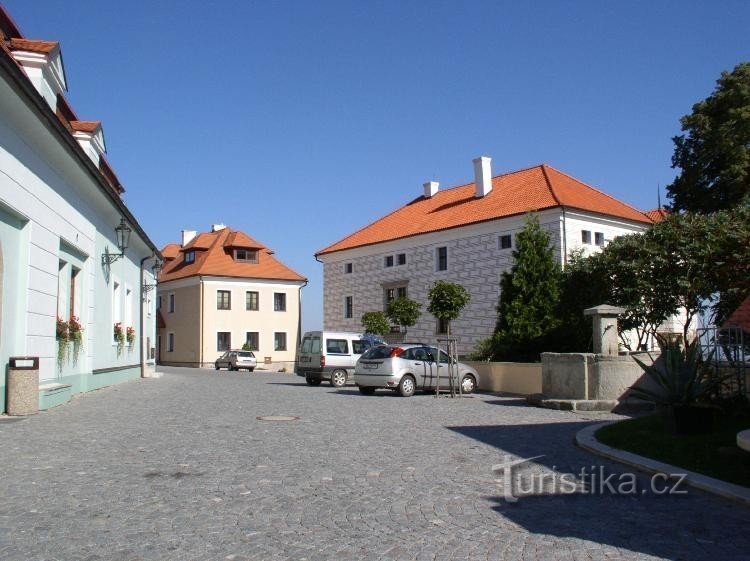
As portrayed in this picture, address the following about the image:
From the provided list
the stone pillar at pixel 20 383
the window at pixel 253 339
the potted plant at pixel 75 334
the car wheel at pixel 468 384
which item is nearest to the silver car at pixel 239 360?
the window at pixel 253 339

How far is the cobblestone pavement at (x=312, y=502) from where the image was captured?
5.54 m

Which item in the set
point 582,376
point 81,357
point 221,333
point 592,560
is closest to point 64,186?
point 81,357

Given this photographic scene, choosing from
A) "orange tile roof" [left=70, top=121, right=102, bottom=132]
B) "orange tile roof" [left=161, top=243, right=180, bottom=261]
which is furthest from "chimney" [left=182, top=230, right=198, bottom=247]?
"orange tile roof" [left=70, top=121, right=102, bottom=132]

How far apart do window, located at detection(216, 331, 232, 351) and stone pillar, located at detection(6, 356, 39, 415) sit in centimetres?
4428

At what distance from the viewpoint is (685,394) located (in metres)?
10.8

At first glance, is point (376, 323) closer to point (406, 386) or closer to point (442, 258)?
point (442, 258)

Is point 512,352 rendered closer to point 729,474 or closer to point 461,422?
point 461,422

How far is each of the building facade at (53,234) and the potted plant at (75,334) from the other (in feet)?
0.09

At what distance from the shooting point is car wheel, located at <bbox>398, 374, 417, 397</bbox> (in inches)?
872

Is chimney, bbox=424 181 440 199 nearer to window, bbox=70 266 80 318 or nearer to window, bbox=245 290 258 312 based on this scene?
window, bbox=245 290 258 312

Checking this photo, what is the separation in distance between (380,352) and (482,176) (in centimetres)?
2677

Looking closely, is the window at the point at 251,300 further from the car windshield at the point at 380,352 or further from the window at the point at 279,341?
the car windshield at the point at 380,352

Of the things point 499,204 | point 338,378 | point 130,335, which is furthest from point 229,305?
point 338,378

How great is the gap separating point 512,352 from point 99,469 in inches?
716
